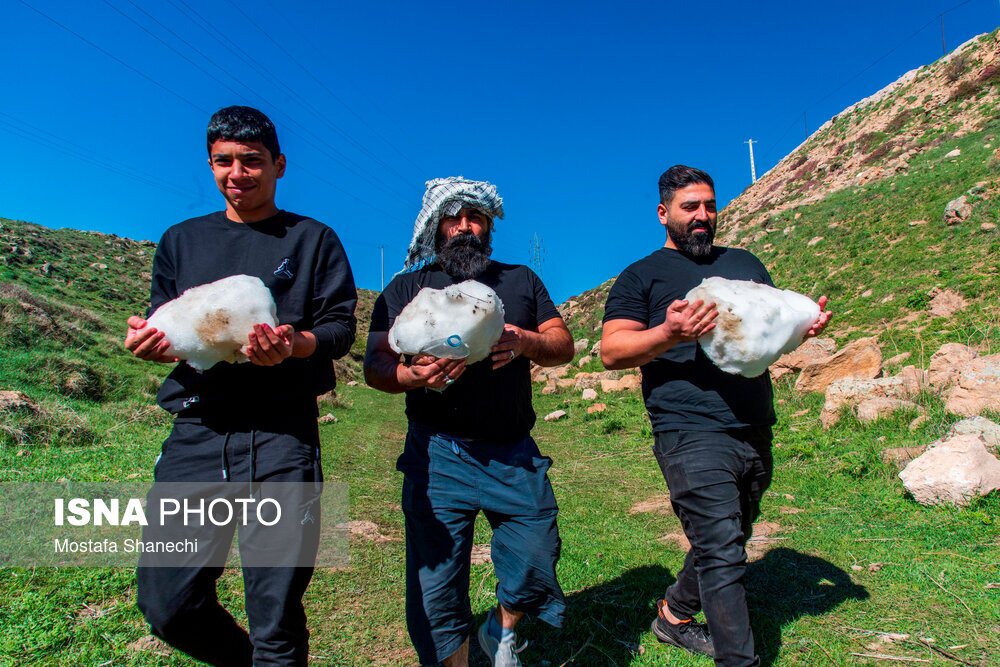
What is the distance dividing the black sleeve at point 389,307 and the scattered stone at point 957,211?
14851 millimetres

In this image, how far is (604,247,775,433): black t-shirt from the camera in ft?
9.43

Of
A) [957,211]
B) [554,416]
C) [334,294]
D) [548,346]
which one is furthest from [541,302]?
[957,211]

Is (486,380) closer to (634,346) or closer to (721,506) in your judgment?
(634,346)

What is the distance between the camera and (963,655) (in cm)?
304

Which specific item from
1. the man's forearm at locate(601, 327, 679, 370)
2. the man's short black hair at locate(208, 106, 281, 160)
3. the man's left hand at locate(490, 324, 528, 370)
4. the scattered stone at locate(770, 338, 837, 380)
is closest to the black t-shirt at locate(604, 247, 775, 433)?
the man's forearm at locate(601, 327, 679, 370)

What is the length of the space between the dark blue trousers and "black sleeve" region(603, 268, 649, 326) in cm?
81

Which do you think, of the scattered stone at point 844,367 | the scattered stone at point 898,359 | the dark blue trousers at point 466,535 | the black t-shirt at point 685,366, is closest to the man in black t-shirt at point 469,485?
the dark blue trousers at point 466,535

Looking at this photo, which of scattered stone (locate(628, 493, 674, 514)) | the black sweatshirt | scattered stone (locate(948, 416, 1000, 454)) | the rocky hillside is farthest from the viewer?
the rocky hillside

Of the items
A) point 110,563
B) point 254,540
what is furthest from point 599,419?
point 254,540

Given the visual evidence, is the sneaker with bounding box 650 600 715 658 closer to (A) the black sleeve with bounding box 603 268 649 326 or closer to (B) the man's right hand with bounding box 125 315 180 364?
(A) the black sleeve with bounding box 603 268 649 326

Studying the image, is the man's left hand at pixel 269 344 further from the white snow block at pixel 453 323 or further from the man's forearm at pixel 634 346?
the man's forearm at pixel 634 346

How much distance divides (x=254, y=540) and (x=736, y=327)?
1.96m

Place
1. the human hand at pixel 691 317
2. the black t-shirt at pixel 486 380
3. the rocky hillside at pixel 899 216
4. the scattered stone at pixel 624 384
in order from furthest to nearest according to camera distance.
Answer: the scattered stone at pixel 624 384 → the rocky hillside at pixel 899 216 → the black t-shirt at pixel 486 380 → the human hand at pixel 691 317

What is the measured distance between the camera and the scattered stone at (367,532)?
5180 mm
